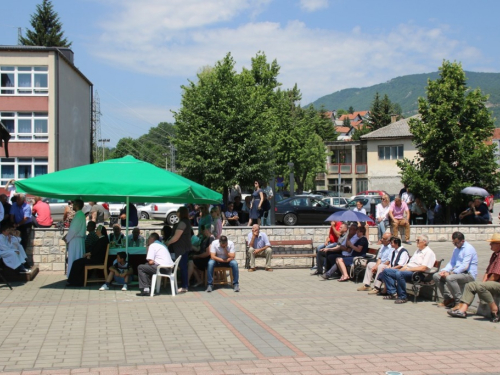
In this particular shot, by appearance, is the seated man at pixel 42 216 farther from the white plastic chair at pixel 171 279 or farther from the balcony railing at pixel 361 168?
the balcony railing at pixel 361 168

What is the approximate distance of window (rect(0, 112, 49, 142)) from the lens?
42.6m

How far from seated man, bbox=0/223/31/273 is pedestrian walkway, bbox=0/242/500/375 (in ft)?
2.10

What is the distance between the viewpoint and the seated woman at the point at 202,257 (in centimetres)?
1320

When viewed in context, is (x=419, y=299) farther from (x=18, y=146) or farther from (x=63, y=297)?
(x=18, y=146)

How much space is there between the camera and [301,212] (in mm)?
30094

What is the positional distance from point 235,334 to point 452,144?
18.4 metres

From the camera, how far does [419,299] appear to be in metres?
11.7

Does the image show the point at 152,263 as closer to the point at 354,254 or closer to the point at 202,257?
the point at 202,257

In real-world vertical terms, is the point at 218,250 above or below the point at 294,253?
above

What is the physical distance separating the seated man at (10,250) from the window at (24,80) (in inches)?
1264

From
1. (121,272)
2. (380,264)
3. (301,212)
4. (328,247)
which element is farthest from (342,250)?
(301,212)

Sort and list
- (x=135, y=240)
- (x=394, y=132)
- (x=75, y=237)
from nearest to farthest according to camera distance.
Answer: (x=75, y=237)
(x=135, y=240)
(x=394, y=132)

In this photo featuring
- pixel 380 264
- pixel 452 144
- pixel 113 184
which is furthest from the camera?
pixel 452 144

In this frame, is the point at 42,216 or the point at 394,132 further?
the point at 394,132
